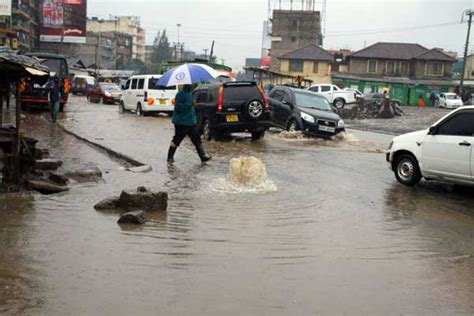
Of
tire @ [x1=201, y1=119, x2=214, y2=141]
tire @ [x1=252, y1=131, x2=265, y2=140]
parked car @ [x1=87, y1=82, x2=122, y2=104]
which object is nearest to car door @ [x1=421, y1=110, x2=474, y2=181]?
tire @ [x1=252, y1=131, x2=265, y2=140]

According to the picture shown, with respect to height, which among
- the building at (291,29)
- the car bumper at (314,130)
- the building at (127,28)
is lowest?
the car bumper at (314,130)

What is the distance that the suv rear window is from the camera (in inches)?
634

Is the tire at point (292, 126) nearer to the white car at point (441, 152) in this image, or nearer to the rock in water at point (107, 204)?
the white car at point (441, 152)

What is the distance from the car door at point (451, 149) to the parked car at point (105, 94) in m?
29.3

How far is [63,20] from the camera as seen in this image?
241 ft

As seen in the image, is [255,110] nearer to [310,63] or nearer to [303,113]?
[303,113]

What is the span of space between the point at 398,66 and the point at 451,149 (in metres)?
64.7

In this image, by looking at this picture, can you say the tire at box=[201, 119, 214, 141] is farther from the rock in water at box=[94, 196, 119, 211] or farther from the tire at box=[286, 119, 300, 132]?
the rock in water at box=[94, 196, 119, 211]

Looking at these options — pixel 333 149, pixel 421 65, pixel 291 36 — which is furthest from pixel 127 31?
pixel 333 149

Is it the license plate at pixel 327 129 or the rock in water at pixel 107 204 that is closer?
the rock in water at pixel 107 204

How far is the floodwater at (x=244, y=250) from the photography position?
4652 mm

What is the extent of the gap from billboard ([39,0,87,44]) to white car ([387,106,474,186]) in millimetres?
68721

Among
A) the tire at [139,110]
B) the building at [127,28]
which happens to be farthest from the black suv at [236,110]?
the building at [127,28]

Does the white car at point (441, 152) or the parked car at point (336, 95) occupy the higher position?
the parked car at point (336, 95)
